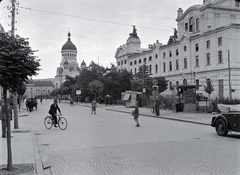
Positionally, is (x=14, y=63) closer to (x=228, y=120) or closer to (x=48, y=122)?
(x=228, y=120)

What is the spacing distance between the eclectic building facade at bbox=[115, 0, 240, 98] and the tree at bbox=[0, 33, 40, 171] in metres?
41.3

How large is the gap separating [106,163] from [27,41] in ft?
12.3

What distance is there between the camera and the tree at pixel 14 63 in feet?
23.7

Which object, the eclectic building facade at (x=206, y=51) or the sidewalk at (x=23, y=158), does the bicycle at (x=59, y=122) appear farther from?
the eclectic building facade at (x=206, y=51)

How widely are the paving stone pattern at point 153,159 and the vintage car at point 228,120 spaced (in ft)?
5.77

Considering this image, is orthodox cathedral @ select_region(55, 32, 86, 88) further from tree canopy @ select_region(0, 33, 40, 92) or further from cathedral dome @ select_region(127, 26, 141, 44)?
tree canopy @ select_region(0, 33, 40, 92)

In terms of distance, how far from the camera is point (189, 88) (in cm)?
2892

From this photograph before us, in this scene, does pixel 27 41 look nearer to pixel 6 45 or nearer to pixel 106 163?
pixel 6 45

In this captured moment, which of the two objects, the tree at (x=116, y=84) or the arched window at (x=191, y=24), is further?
the arched window at (x=191, y=24)

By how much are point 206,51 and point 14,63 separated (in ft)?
168

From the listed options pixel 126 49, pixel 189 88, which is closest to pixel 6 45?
pixel 189 88

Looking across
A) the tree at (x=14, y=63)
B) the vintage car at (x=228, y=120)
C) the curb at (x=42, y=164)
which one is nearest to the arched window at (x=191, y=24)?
the vintage car at (x=228, y=120)

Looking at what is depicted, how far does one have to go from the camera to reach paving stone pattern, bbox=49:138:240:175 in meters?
7.20

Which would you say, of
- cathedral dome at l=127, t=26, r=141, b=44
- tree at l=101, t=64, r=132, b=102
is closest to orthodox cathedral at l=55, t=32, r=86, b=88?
cathedral dome at l=127, t=26, r=141, b=44
